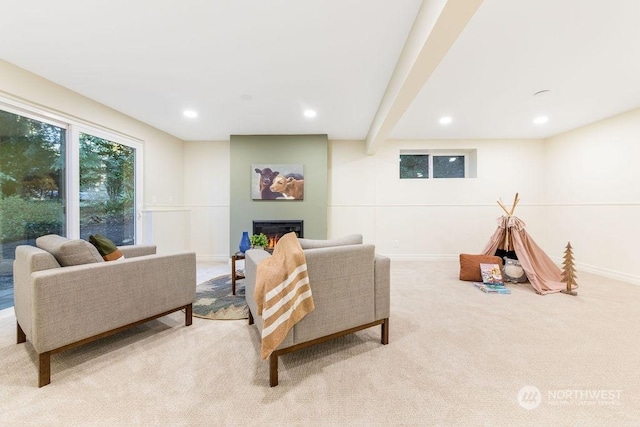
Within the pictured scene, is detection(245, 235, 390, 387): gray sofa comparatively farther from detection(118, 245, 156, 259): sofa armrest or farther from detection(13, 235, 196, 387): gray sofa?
detection(118, 245, 156, 259): sofa armrest

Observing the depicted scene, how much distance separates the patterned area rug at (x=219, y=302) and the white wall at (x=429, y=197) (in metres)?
2.35

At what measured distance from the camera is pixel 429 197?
15.7 ft

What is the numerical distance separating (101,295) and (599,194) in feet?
19.7

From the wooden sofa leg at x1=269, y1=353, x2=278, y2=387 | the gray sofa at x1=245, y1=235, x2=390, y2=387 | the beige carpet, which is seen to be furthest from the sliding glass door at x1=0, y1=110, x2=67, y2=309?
the wooden sofa leg at x1=269, y1=353, x2=278, y2=387

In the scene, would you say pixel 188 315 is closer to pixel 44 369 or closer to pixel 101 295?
pixel 101 295

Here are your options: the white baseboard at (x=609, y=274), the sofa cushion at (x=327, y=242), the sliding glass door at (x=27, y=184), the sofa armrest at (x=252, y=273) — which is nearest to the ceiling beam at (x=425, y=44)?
the sofa cushion at (x=327, y=242)

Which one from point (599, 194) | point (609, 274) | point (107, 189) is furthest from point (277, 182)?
point (609, 274)

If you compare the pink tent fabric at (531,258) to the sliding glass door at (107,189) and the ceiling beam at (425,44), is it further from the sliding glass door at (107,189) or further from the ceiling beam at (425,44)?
the sliding glass door at (107,189)

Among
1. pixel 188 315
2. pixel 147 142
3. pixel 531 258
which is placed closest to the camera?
pixel 188 315

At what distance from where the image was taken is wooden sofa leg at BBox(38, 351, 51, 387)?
1406 millimetres

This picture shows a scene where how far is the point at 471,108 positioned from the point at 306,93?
7.13ft

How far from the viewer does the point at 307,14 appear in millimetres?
1719

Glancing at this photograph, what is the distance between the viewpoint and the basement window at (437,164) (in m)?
4.86

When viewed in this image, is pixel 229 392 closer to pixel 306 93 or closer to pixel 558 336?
pixel 558 336
